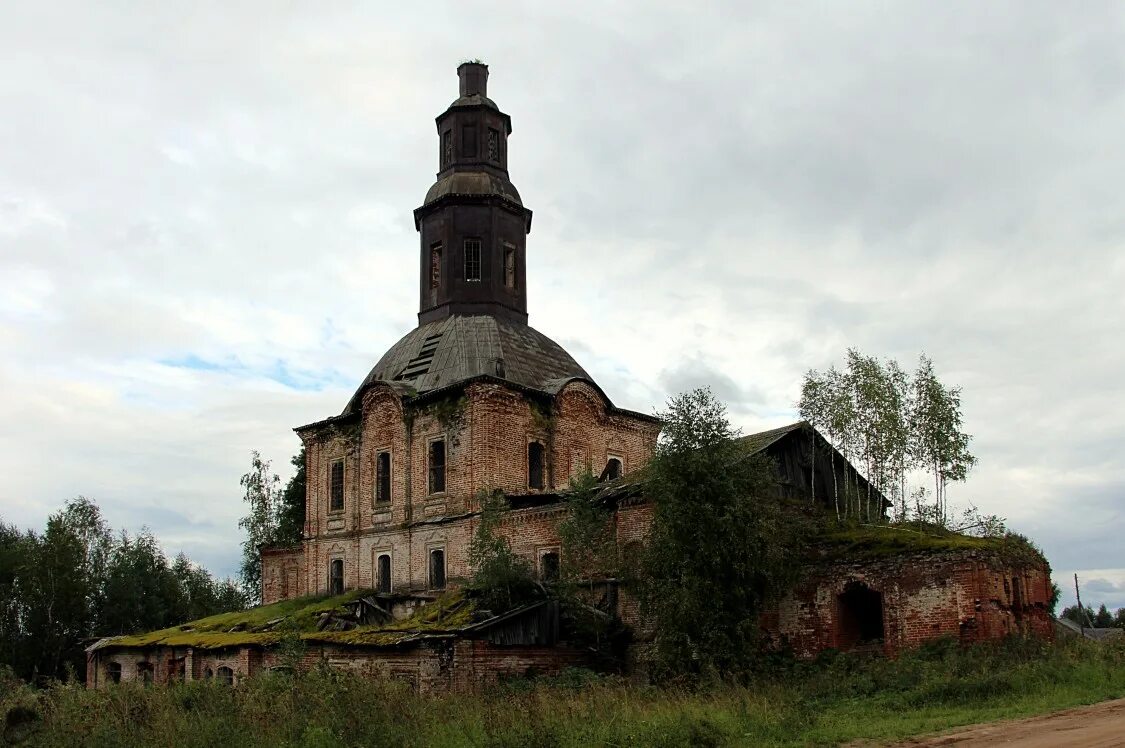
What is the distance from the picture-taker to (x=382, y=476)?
32.7 meters

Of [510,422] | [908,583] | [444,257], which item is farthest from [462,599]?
[444,257]

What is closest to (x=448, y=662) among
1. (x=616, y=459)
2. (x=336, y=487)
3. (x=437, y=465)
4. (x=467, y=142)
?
(x=437, y=465)

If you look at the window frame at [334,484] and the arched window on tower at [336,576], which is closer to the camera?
the arched window on tower at [336,576]

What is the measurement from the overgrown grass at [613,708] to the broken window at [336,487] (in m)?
15.1

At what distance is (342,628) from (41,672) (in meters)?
25.2

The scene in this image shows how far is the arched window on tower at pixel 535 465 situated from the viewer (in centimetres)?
3084

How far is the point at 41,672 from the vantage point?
148ft

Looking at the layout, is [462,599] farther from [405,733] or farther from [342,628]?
[405,733]

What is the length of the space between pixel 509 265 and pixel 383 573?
36.5 feet

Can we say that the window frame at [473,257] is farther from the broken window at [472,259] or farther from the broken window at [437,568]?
the broken window at [437,568]

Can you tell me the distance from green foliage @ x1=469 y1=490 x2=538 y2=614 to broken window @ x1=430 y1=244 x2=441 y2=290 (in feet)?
38.7

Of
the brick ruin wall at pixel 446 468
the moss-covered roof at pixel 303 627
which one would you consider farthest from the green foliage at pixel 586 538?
the moss-covered roof at pixel 303 627

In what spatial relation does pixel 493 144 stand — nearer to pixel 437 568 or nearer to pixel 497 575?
pixel 437 568

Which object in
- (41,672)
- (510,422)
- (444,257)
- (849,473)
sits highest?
(444,257)
